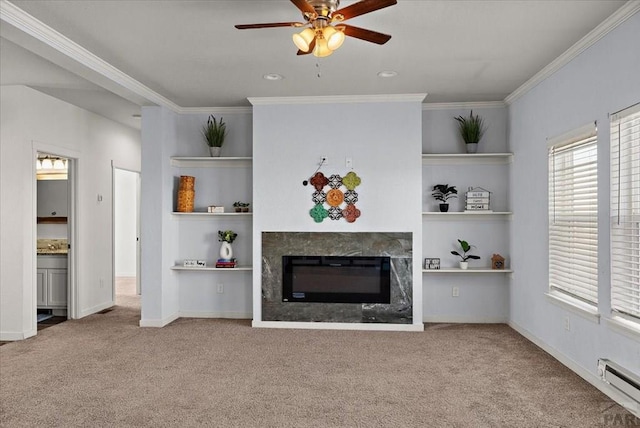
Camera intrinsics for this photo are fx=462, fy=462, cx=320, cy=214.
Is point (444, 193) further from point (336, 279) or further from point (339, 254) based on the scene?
point (336, 279)

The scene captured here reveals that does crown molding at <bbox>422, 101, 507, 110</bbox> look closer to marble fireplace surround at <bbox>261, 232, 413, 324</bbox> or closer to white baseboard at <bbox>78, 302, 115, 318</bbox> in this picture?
marble fireplace surround at <bbox>261, 232, 413, 324</bbox>

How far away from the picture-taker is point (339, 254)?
525 cm

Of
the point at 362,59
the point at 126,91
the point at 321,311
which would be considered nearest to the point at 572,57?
the point at 362,59

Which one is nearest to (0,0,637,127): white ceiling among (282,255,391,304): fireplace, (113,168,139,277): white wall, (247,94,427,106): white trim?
(247,94,427,106): white trim

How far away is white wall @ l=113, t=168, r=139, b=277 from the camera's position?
30.5 ft

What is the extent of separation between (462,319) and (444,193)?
1.52 metres

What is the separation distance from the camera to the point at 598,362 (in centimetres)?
324

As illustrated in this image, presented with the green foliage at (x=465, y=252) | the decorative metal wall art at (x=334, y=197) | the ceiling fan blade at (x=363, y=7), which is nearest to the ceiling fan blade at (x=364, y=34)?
the ceiling fan blade at (x=363, y=7)

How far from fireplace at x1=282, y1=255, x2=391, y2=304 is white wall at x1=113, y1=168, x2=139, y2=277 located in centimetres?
524

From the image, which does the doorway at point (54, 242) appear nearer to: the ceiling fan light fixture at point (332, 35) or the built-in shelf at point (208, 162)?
the built-in shelf at point (208, 162)

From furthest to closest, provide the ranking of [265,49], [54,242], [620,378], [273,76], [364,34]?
[54,242], [273,76], [265,49], [620,378], [364,34]

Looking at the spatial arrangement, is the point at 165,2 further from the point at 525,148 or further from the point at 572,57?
the point at 525,148

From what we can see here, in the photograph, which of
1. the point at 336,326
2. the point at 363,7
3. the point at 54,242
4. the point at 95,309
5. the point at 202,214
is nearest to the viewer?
the point at 363,7

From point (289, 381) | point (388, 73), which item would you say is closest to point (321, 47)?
point (388, 73)
